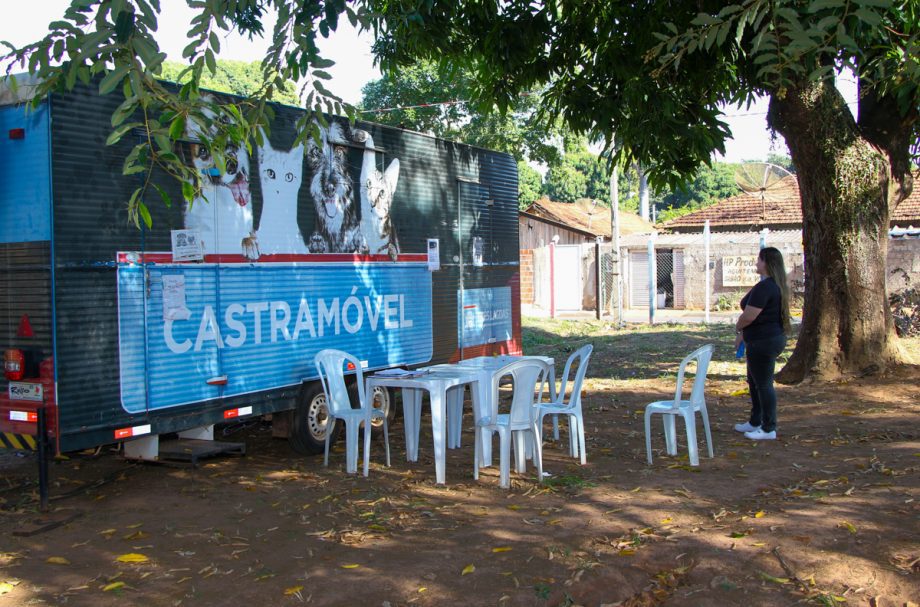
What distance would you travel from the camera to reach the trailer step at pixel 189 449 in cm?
695

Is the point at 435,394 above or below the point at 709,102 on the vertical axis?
below

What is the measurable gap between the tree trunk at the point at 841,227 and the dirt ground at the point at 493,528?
6.80 feet

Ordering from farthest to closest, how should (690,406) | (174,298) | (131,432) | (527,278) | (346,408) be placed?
(527,278) → (346,408) → (690,406) → (174,298) → (131,432)

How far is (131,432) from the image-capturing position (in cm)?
634

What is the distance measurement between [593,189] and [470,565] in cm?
5597

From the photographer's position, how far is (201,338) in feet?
22.7

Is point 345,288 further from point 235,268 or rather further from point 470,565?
point 470,565

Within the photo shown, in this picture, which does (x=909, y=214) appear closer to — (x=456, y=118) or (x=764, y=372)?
(x=456, y=118)

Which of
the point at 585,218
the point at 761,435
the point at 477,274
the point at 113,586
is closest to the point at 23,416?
the point at 113,586

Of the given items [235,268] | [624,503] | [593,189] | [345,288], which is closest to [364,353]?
[345,288]

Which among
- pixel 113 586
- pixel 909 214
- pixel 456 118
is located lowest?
pixel 113 586

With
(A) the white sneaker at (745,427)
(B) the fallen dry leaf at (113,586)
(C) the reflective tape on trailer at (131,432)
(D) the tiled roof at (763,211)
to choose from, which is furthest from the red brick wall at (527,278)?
(B) the fallen dry leaf at (113,586)

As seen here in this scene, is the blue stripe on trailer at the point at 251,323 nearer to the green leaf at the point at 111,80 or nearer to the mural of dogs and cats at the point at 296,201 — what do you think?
the mural of dogs and cats at the point at 296,201

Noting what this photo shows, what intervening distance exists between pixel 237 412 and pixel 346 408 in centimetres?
93
